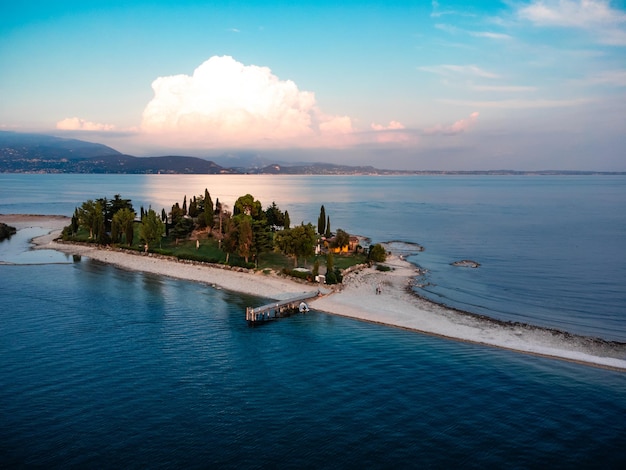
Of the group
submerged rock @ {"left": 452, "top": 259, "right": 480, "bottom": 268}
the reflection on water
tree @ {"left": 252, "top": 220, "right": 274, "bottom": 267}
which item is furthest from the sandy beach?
submerged rock @ {"left": 452, "top": 259, "right": 480, "bottom": 268}

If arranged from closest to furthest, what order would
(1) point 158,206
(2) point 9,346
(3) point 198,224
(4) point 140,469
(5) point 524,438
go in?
(4) point 140,469 → (5) point 524,438 → (2) point 9,346 → (3) point 198,224 → (1) point 158,206

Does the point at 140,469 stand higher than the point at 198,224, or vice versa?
the point at 198,224

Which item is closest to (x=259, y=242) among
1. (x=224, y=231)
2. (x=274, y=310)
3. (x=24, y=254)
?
(x=224, y=231)

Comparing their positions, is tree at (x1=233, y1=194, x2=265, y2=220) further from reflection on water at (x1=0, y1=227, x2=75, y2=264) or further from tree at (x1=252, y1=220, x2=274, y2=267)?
reflection on water at (x1=0, y1=227, x2=75, y2=264)

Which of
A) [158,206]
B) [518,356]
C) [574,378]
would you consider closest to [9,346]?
[518,356]

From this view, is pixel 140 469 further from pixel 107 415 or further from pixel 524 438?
pixel 524 438

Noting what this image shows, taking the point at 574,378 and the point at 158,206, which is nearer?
the point at 574,378

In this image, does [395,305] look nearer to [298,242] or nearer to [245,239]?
[298,242]
